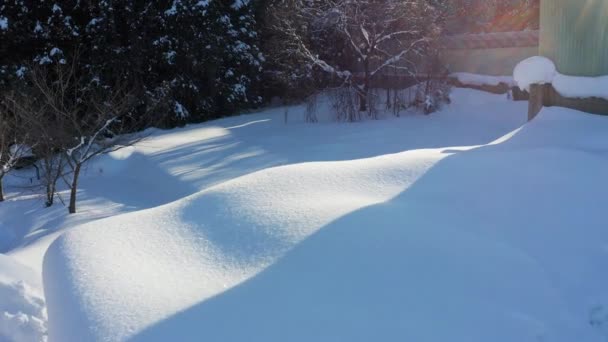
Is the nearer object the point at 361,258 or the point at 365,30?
the point at 361,258

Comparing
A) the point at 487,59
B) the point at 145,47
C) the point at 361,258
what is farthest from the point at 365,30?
the point at 361,258

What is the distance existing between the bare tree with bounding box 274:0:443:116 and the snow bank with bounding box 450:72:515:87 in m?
0.96

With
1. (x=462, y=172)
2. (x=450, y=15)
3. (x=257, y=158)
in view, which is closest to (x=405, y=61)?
(x=450, y=15)

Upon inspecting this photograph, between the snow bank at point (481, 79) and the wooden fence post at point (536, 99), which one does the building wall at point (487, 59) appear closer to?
the snow bank at point (481, 79)

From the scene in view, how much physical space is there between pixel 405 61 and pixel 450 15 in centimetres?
163

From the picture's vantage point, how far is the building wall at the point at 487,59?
33.7ft

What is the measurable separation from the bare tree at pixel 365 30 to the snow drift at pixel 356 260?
825 centimetres

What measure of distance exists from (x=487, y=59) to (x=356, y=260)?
971cm

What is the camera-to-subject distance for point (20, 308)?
3143 millimetres

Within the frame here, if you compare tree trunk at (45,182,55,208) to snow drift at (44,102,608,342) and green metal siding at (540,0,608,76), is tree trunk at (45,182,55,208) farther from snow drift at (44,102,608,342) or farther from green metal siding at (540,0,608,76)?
green metal siding at (540,0,608,76)

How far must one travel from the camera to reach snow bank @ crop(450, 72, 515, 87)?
10.1 meters

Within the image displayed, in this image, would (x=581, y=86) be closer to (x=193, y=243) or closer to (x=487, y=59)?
(x=193, y=243)

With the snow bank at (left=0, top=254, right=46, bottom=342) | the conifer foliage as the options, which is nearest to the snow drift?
the snow bank at (left=0, top=254, right=46, bottom=342)

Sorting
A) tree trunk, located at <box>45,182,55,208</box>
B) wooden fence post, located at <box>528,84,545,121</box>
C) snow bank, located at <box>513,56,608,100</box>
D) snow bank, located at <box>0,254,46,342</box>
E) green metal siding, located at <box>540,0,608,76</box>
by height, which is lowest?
tree trunk, located at <box>45,182,55,208</box>
